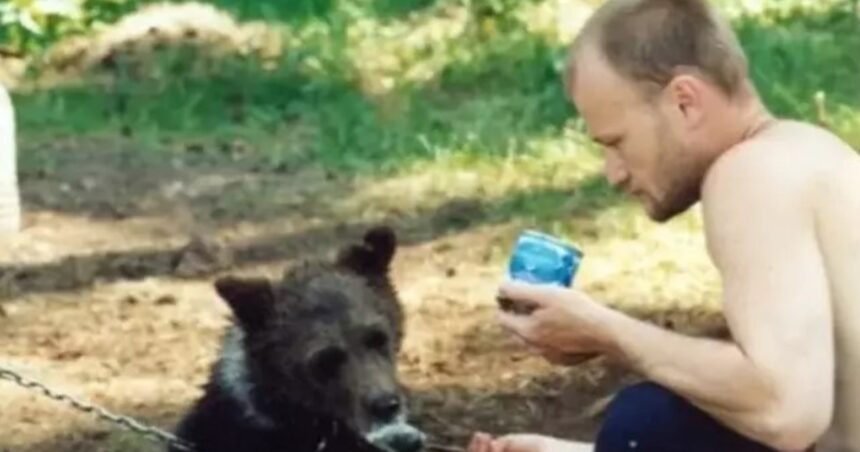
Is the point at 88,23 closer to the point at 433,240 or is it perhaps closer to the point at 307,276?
the point at 433,240

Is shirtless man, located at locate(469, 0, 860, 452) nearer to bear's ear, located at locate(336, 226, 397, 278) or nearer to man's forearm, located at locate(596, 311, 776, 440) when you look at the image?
man's forearm, located at locate(596, 311, 776, 440)

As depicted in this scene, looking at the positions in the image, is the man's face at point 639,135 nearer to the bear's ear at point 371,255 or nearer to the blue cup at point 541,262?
the blue cup at point 541,262

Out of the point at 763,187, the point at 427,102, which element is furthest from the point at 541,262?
the point at 427,102

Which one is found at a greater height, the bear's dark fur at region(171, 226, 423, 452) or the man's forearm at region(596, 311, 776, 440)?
the man's forearm at region(596, 311, 776, 440)

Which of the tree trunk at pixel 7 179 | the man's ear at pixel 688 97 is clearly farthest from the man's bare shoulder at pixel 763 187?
the tree trunk at pixel 7 179

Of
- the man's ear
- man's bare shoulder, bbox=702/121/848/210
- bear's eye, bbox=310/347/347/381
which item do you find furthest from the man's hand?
bear's eye, bbox=310/347/347/381

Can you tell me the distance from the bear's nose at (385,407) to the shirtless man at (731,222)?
1.21m

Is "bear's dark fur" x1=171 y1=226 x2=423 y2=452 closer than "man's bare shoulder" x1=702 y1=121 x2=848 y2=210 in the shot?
No

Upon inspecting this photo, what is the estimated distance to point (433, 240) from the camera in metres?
9.79

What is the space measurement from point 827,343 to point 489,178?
242 inches

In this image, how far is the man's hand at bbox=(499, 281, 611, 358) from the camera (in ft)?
16.0

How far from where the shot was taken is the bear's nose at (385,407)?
19.8ft

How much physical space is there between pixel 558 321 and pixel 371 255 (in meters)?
1.62

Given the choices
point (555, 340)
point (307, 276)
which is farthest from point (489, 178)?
point (555, 340)
